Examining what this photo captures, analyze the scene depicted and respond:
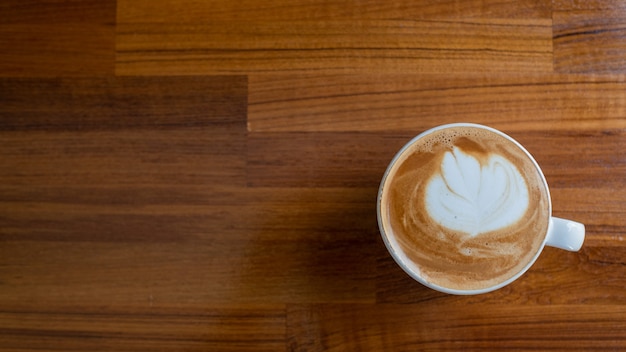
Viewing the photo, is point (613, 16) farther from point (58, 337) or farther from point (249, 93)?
point (58, 337)

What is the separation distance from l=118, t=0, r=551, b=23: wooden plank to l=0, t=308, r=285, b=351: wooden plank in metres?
0.33

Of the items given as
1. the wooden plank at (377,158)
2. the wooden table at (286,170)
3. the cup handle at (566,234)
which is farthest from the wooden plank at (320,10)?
the cup handle at (566,234)

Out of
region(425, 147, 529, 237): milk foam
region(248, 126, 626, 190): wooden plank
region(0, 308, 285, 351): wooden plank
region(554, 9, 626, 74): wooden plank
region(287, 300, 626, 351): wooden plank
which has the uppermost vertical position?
region(554, 9, 626, 74): wooden plank

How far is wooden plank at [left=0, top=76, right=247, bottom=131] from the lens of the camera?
725 millimetres

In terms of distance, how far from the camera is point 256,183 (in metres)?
0.72

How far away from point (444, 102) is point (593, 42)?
0.60 ft

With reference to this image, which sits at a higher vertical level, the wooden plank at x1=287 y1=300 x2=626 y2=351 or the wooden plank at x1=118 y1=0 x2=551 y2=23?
the wooden plank at x1=118 y1=0 x2=551 y2=23

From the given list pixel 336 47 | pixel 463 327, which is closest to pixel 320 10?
pixel 336 47

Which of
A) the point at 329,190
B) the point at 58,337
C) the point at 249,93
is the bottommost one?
the point at 58,337

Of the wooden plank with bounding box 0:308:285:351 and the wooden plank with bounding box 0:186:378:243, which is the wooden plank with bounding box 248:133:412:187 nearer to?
Answer: the wooden plank with bounding box 0:186:378:243

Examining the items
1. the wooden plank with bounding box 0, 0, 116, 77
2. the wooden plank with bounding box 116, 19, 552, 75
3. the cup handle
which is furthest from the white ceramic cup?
the wooden plank with bounding box 0, 0, 116, 77

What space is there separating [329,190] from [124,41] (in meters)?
0.29

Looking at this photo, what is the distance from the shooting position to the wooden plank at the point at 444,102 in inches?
28.1

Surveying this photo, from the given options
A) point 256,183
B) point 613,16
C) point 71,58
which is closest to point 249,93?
point 256,183
